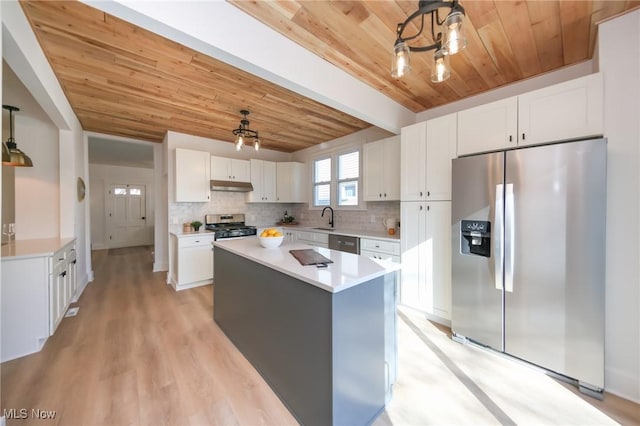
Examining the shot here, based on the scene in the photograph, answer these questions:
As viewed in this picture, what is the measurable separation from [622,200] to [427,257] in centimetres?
149

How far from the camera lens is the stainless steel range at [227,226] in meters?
4.12

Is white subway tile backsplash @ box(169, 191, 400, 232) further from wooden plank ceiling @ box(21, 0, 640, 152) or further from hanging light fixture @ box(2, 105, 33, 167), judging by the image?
hanging light fixture @ box(2, 105, 33, 167)

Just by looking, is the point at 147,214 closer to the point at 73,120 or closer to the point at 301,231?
the point at 73,120

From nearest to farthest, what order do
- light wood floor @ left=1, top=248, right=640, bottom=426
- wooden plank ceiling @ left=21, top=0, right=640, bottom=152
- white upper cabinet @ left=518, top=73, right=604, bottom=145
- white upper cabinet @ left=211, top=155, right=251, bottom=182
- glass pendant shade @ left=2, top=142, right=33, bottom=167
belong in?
light wood floor @ left=1, top=248, right=640, bottom=426 → wooden plank ceiling @ left=21, top=0, right=640, bottom=152 → white upper cabinet @ left=518, top=73, right=604, bottom=145 → glass pendant shade @ left=2, top=142, right=33, bottom=167 → white upper cabinet @ left=211, top=155, right=251, bottom=182

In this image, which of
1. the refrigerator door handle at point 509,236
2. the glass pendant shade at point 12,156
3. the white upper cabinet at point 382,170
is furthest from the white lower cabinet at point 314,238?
the glass pendant shade at point 12,156

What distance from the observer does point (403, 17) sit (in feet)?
5.62

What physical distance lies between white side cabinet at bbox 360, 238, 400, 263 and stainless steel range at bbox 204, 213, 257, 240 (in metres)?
2.15

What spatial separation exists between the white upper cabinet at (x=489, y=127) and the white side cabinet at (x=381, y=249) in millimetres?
1283

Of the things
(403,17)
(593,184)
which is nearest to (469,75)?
(403,17)

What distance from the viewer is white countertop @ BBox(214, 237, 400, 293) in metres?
1.36

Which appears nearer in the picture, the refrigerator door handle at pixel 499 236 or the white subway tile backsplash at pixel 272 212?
the refrigerator door handle at pixel 499 236

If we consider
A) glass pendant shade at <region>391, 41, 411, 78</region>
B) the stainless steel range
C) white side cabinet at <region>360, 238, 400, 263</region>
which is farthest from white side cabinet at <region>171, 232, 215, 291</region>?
glass pendant shade at <region>391, 41, 411, 78</region>

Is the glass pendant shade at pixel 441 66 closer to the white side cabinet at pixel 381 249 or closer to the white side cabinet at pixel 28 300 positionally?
the white side cabinet at pixel 381 249

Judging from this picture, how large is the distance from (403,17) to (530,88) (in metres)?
1.76
